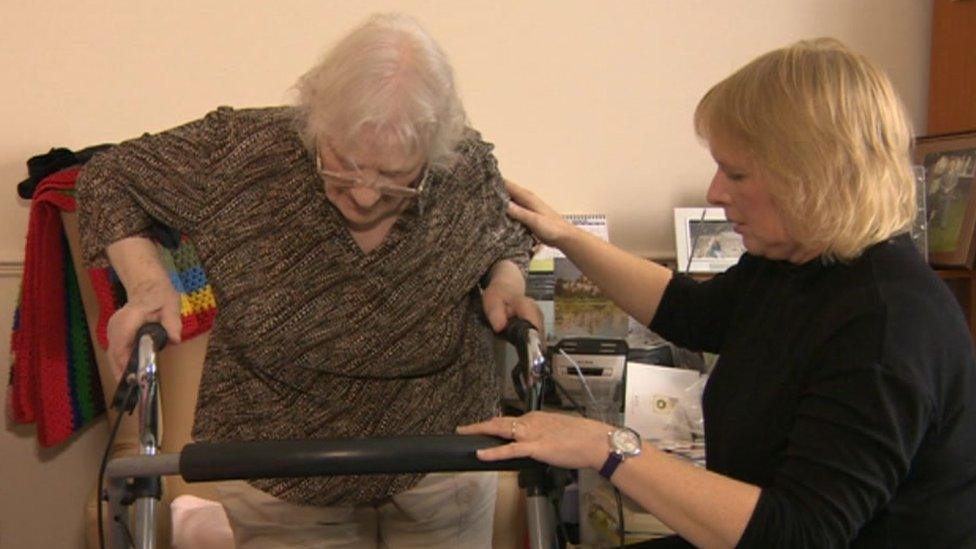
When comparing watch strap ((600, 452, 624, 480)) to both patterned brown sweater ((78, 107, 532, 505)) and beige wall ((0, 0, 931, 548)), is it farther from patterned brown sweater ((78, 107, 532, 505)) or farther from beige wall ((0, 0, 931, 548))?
beige wall ((0, 0, 931, 548))

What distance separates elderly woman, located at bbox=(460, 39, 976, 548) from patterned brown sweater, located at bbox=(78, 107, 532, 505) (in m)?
0.34

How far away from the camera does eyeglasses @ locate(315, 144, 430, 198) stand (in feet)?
4.12

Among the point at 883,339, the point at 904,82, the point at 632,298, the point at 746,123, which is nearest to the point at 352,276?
the point at 632,298

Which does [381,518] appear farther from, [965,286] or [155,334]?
[965,286]

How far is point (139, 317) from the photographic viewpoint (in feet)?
3.92

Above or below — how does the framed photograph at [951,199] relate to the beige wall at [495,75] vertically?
below

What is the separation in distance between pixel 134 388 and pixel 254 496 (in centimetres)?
32

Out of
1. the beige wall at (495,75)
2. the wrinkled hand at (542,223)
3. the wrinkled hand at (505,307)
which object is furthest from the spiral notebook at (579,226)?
the wrinkled hand at (505,307)

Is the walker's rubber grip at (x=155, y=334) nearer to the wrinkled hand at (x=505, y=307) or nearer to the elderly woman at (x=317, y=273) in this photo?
the elderly woman at (x=317, y=273)

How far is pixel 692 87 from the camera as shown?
93.1 inches

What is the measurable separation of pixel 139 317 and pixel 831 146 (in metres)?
0.91

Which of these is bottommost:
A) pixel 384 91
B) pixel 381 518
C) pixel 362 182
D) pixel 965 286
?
pixel 381 518

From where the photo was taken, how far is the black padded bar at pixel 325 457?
98cm

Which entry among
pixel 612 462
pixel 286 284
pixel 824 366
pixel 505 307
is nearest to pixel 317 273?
pixel 286 284
